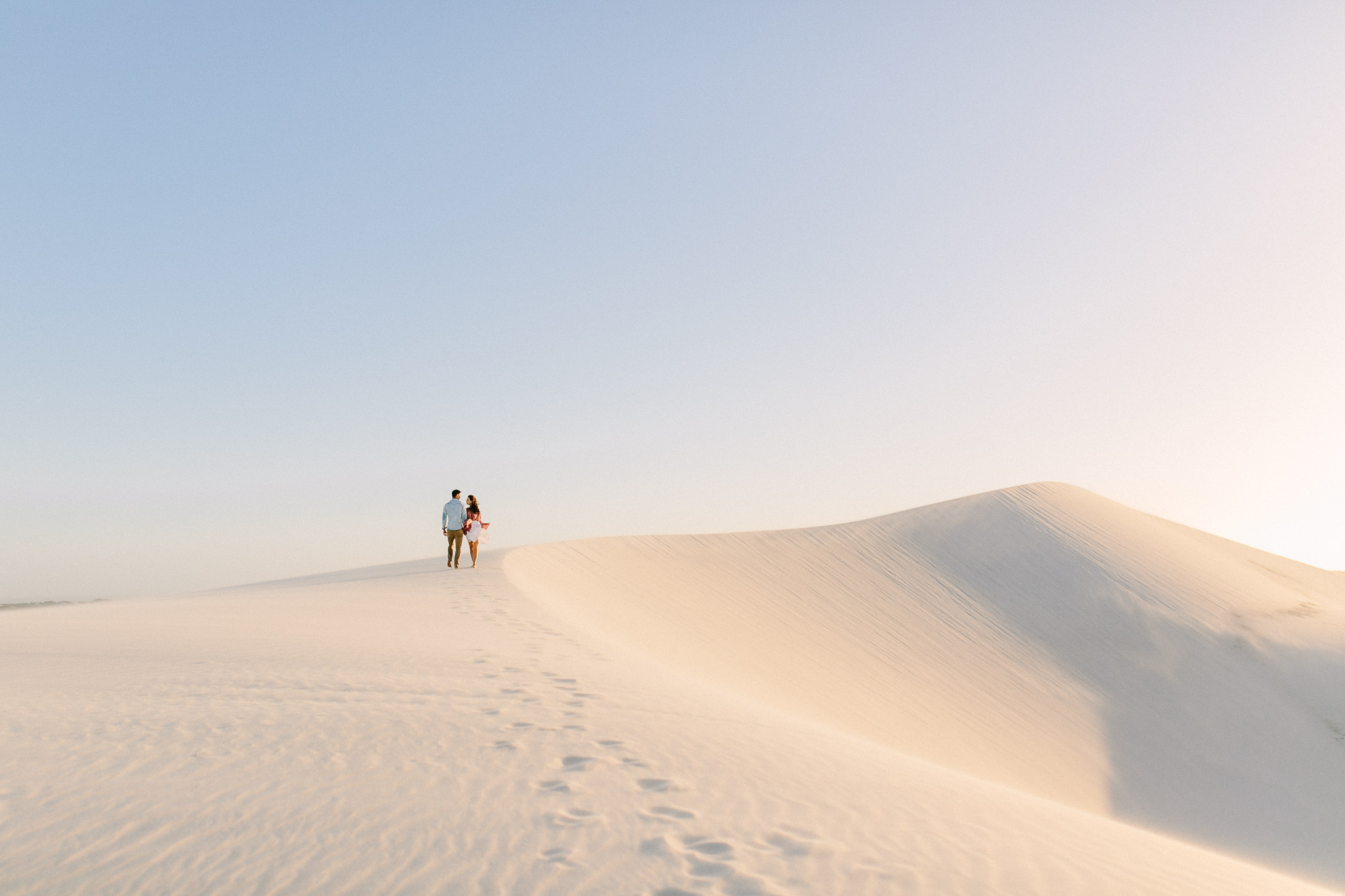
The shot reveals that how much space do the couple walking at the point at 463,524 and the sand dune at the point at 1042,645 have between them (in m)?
1.01

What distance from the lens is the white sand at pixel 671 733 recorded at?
3.04 metres

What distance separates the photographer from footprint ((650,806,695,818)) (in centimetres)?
343

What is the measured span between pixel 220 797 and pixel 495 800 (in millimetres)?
1252

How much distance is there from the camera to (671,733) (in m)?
4.76

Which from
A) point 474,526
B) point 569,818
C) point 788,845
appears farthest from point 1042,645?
point 569,818

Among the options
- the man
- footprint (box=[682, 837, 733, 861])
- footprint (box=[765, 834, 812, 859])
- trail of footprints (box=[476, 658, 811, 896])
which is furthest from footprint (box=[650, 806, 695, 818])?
the man

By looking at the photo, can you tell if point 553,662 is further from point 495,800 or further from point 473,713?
point 495,800

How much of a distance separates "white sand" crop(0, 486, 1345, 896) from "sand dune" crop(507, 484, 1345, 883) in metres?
0.07

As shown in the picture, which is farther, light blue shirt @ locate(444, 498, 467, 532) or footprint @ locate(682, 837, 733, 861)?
light blue shirt @ locate(444, 498, 467, 532)

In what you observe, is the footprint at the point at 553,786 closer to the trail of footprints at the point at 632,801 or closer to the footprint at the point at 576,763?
the trail of footprints at the point at 632,801

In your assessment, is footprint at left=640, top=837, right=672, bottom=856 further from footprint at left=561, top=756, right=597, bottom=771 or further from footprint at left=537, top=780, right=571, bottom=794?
footprint at left=561, top=756, right=597, bottom=771

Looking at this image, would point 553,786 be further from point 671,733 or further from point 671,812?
point 671,733

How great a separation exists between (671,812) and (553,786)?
25.5 inches

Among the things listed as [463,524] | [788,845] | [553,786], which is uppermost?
[463,524]
